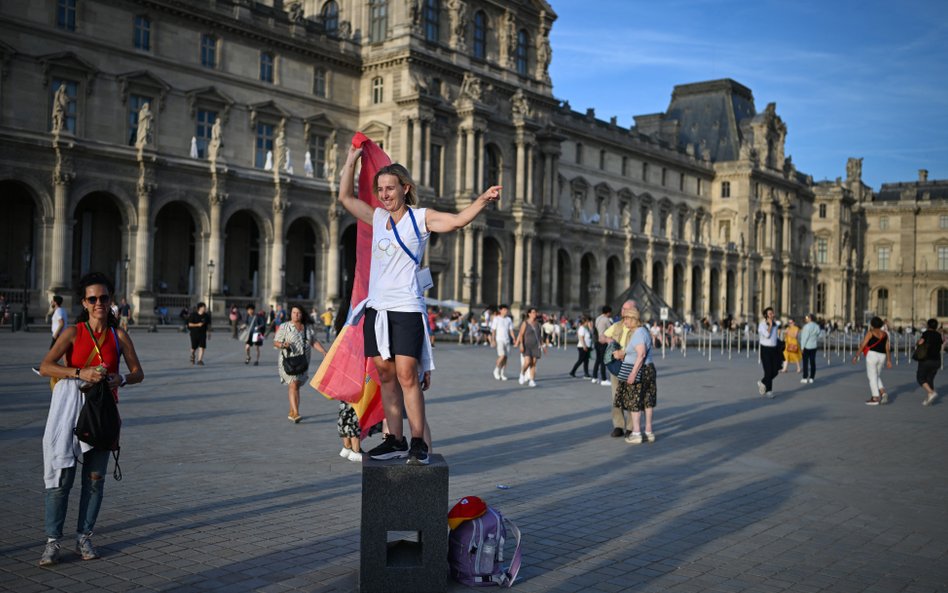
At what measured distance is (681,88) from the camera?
93938mm

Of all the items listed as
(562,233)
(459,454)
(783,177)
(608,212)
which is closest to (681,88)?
(783,177)

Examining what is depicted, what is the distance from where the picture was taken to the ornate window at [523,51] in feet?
187

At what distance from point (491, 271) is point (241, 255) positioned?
16.1 m

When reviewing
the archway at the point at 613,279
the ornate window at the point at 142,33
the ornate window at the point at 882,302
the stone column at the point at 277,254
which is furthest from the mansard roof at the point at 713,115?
the ornate window at the point at 142,33

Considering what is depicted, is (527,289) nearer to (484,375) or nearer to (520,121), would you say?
(520,121)

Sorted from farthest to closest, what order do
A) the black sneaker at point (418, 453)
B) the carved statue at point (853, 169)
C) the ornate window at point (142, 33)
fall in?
the carved statue at point (853, 169) < the ornate window at point (142, 33) < the black sneaker at point (418, 453)

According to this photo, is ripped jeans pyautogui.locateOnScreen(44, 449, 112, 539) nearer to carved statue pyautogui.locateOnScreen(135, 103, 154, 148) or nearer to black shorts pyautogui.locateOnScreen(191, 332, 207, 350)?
black shorts pyautogui.locateOnScreen(191, 332, 207, 350)

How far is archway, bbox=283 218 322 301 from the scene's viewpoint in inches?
1888

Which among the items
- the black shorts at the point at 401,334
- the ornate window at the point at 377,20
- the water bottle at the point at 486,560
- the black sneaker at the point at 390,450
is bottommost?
the water bottle at the point at 486,560

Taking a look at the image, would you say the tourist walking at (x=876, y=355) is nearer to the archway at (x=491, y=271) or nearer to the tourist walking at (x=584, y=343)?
the tourist walking at (x=584, y=343)

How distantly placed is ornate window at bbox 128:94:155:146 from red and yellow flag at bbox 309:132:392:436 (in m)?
36.9

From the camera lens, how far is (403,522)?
18.5ft

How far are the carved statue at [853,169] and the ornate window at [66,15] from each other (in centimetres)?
9789

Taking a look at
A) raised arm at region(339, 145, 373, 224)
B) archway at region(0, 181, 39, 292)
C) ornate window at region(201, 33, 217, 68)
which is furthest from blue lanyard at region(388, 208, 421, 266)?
ornate window at region(201, 33, 217, 68)
